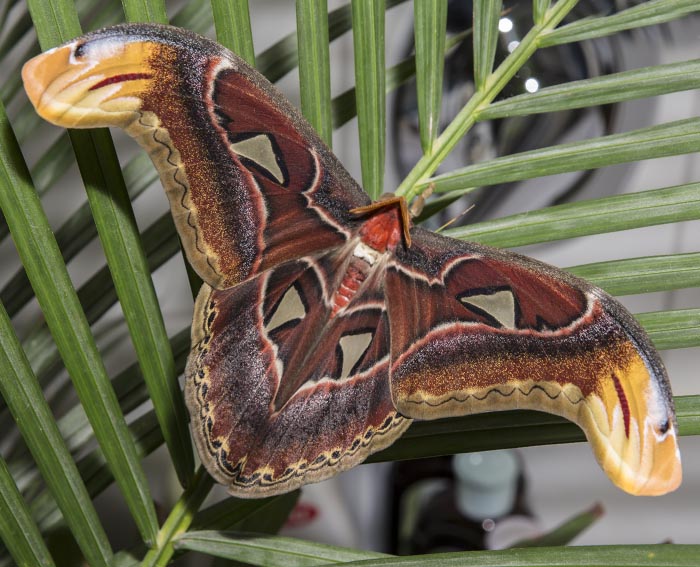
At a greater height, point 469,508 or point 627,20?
point 627,20

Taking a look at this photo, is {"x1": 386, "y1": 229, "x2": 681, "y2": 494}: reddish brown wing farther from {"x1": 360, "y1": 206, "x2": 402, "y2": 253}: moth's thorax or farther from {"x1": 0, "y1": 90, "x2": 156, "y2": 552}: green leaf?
{"x1": 0, "y1": 90, "x2": 156, "y2": 552}: green leaf

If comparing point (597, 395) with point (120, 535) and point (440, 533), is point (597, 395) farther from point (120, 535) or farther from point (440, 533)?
point (120, 535)

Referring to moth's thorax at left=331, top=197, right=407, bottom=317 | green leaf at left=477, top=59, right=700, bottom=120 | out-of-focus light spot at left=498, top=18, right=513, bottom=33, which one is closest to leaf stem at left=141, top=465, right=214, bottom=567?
moth's thorax at left=331, top=197, right=407, bottom=317

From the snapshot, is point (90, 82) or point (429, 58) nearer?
point (90, 82)

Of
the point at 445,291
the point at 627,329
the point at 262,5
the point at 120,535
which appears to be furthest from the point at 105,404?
the point at 262,5

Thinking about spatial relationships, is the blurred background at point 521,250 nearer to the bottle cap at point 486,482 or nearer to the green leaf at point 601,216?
the bottle cap at point 486,482

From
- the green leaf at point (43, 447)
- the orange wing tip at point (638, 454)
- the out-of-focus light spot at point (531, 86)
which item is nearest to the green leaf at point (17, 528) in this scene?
the green leaf at point (43, 447)

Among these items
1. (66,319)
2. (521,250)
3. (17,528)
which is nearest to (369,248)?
(66,319)

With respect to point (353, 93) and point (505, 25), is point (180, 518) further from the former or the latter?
point (505, 25)
